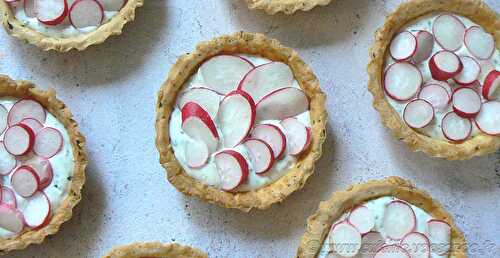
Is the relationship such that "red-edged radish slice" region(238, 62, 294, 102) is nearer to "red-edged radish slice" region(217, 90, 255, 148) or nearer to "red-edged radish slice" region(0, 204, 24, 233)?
"red-edged radish slice" region(217, 90, 255, 148)

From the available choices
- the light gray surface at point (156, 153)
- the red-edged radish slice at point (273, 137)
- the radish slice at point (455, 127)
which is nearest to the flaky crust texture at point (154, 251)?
the light gray surface at point (156, 153)

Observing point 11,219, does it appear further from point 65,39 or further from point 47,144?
point 65,39

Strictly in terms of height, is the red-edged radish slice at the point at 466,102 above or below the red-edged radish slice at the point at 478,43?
below

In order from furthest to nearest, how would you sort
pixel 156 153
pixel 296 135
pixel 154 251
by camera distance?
pixel 156 153
pixel 296 135
pixel 154 251

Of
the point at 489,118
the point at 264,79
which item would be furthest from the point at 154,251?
the point at 489,118

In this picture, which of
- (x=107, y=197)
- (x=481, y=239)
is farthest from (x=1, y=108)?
(x=481, y=239)

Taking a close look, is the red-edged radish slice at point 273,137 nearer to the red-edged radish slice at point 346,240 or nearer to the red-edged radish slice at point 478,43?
the red-edged radish slice at point 346,240

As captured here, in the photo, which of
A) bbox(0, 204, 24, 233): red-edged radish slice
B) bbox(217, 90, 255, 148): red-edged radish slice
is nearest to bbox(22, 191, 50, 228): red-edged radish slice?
bbox(0, 204, 24, 233): red-edged radish slice
